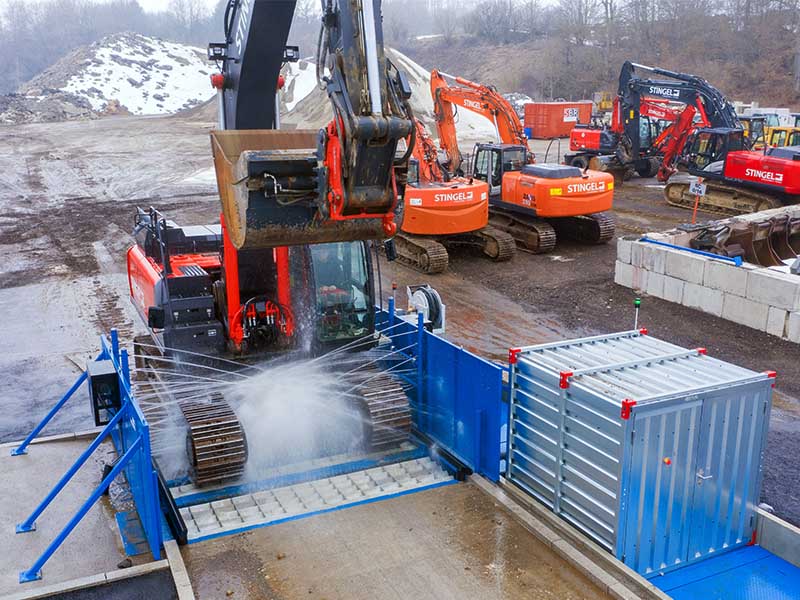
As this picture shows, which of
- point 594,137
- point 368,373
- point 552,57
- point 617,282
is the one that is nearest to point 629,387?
point 368,373

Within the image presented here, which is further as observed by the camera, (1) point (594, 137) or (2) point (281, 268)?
(1) point (594, 137)

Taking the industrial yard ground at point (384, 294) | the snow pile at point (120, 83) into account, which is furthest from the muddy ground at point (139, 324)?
the snow pile at point (120, 83)

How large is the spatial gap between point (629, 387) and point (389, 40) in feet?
273

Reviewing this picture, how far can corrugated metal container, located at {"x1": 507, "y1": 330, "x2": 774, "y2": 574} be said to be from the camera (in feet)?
18.6

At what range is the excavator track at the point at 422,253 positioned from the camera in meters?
15.5

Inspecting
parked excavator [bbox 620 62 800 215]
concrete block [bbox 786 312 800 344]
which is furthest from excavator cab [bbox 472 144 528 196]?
concrete block [bbox 786 312 800 344]

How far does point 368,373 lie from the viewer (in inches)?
306

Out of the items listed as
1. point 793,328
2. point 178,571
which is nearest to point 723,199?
point 793,328

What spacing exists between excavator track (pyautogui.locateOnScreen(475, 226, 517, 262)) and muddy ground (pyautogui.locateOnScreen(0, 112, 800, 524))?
230mm

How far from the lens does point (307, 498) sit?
6785 millimetres

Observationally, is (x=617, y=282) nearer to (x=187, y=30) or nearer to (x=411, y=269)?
(x=411, y=269)

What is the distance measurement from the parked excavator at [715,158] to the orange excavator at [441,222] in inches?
212

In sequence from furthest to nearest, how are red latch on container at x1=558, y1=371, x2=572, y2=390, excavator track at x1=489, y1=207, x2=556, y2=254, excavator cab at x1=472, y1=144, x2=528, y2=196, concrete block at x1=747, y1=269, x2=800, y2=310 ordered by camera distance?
1. excavator cab at x1=472, y1=144, x2=528, y2=196
2. excavator track at x1=489, y1=207, x2=556, y2=254
3. concrete block at x1=747, y1=269, x2=800, y2=310
4. red latch on container at x1=558, y1=371, x2=572, y2=390

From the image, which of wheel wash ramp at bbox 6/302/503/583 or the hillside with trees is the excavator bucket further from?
the hillside with trees
